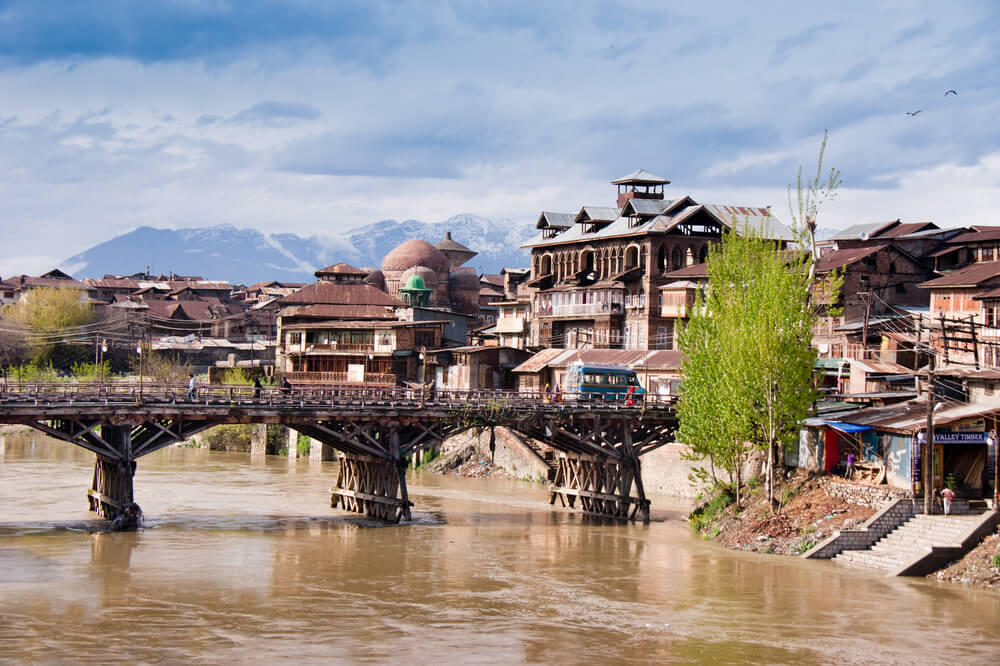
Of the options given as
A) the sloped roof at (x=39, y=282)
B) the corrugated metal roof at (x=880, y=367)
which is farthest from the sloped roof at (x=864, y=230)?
the sloped roof at (x=39, y=282)

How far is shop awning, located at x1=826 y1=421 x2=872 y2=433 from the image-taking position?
51.2 m

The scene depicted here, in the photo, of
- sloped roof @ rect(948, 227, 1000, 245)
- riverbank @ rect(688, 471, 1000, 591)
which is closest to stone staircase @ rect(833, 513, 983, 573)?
riverbank @ rect(688, 471, 1000, 591)

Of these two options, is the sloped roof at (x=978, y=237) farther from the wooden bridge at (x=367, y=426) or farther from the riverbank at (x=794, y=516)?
the riverbank at (x=794, y=516)

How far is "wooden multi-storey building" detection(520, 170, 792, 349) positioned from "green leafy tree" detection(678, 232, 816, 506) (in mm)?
34796

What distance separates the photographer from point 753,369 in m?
53.0

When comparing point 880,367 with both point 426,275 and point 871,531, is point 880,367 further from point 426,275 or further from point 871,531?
point 426,275

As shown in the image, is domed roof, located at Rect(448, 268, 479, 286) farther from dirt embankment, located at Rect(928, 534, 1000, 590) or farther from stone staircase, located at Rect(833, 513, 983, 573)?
dirt embankment, located at Rect(928, 534, 1000, 590)

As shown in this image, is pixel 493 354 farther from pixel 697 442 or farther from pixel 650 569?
pixel 650 569

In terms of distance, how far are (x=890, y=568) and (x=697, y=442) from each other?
1246 centimetres

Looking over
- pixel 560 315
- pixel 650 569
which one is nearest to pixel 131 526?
pixel 650 569

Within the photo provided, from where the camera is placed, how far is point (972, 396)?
56.6 metres

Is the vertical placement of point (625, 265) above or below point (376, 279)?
below

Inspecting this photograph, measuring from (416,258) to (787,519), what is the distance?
100548mm

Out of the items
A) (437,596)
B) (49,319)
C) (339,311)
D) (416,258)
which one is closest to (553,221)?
(339,311)
